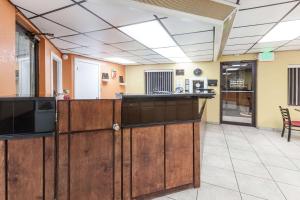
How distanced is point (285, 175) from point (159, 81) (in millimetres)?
5603

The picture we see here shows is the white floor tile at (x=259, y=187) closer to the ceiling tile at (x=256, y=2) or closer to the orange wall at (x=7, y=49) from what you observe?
the ceiling tile at (x=256, y=2)

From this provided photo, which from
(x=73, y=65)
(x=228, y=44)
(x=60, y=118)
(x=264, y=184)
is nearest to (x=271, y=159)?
(x=264, y=184)

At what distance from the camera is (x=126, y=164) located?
2.01 m

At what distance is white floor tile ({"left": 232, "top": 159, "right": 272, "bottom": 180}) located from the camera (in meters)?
2.82

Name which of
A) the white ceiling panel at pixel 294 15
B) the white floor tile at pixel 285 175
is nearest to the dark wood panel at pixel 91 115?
the white floor tile at pixel 285 175

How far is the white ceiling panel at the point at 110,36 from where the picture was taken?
3.36 meters

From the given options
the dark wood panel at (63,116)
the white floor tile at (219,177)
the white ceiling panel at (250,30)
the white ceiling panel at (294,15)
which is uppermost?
the white ceiling panel at (250,30)

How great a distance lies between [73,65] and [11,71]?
3.17 meters

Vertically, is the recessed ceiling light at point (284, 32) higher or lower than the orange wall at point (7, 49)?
higher

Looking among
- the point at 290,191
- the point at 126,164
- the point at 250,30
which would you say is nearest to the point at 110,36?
the point at 126,164

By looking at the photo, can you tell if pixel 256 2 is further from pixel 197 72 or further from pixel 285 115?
pixel 197 72

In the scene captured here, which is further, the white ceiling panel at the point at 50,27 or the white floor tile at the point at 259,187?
the white ceiling panel at the point at 50,27

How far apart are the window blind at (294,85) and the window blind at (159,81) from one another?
3954 mm

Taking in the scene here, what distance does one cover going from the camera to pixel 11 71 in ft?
7.90
